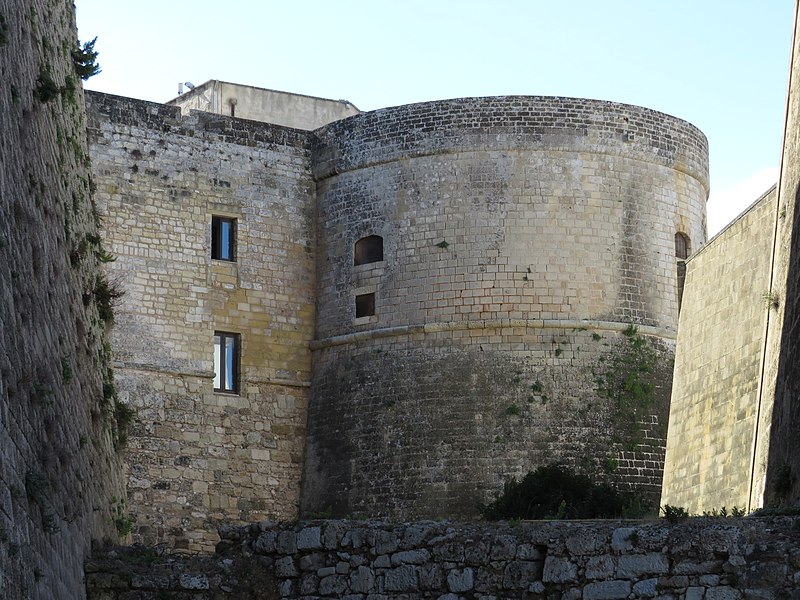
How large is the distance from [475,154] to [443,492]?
16.1 feet

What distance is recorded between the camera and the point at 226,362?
24844 mm

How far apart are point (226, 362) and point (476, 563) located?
13.2 metres

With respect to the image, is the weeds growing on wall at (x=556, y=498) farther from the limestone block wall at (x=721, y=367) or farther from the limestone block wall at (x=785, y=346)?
the limestone block wall at (x=785, y=346)

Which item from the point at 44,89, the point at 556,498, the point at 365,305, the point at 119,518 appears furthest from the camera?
the point at 365,305

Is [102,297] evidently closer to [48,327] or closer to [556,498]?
[48,327]

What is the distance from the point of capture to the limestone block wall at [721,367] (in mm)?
17625

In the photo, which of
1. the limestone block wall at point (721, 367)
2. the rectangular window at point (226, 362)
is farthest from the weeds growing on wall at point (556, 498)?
the rectangular window at point (226, 362)

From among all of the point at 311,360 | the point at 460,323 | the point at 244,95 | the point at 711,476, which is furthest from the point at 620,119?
the point at 244,95

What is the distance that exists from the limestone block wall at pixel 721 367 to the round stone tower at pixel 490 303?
3516 mm

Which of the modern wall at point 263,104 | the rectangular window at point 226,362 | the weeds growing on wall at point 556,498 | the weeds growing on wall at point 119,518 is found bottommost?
the weeds growing on wall at point 556,498

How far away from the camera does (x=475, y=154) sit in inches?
981

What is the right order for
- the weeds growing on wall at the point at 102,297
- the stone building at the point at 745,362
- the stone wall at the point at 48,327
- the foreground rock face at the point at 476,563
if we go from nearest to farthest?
the stone wall at the point at 48,327, the foreground rock face at the point at 476,563, the stone building at the point at 745,362, the weeds growing on wall at the point at 102,297

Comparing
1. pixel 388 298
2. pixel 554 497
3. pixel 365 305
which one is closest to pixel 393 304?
pixel 388 298

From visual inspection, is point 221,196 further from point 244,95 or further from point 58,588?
point 58,588
